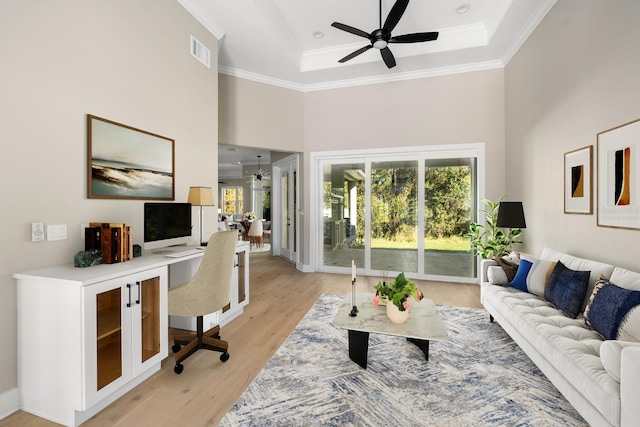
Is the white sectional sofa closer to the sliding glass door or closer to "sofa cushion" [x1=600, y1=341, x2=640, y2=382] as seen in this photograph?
"sofa cushion" [x1=600, y1=341, x2=640, y2=382]

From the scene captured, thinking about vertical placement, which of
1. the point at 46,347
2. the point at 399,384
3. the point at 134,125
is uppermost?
the point at 134,125

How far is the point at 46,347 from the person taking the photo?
1.74m

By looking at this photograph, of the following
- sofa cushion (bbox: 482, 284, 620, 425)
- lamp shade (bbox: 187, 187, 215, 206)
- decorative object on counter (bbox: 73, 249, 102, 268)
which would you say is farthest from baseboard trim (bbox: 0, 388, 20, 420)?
sofa cushion (bbox: 482, 284, 620, 425)

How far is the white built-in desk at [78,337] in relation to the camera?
1.67 meters

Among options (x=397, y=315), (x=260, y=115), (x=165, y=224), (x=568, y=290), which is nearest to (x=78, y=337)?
(x=165, y=224)

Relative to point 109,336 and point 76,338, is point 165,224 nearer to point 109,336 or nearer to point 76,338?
point 109,336

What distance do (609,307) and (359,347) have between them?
169cm

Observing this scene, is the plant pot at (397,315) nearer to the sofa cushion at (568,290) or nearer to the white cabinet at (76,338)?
the sofa cushion at (568,290)

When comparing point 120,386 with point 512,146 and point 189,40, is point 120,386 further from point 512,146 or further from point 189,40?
point 512,146

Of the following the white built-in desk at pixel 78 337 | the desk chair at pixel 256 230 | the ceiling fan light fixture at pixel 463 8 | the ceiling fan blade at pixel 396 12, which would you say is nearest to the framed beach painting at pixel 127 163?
the white built-in desk at pixel 78 337

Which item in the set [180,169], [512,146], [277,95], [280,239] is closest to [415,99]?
[512,146]

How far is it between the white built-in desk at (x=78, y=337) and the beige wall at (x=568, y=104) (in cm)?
372

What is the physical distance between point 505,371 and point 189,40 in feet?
14.9

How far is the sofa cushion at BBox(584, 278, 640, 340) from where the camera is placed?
173 cm
